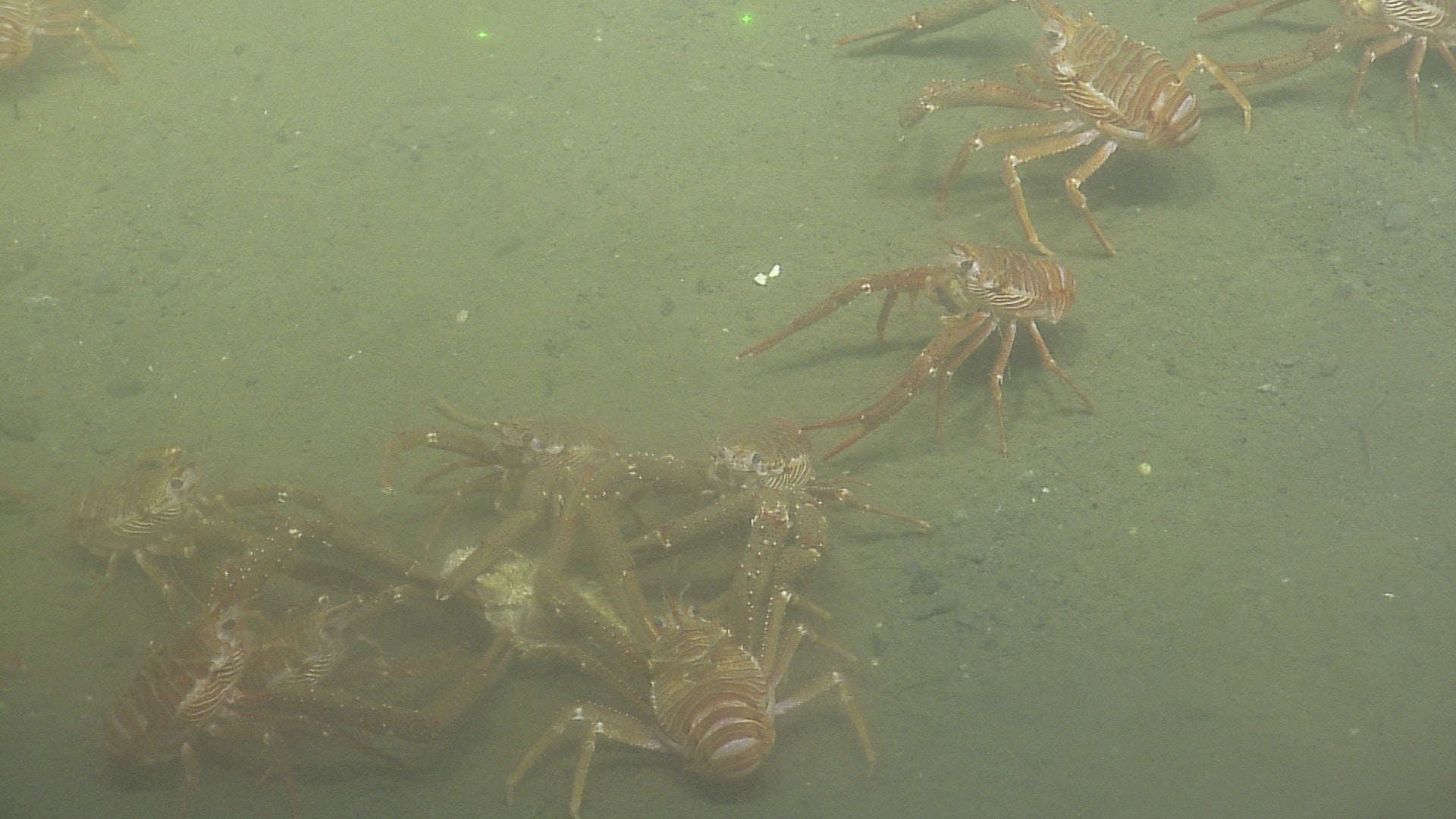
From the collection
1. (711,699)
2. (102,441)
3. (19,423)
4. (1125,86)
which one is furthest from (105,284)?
(1125,86)

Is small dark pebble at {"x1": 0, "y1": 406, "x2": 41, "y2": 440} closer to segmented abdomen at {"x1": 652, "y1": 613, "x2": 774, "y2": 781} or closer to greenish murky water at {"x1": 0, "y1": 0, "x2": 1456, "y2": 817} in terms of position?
greenish murky water at {"x1": 0, "y1": 0, "x2": 1456, "y2": 817}

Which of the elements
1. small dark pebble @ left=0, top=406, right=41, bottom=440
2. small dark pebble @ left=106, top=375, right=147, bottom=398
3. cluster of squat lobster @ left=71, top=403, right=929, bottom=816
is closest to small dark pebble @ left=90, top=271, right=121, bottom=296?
small dark pebble @ left=106, top=375, right=147, bottom=398

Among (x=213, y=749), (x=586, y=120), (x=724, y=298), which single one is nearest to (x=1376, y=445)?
(x=724, y=298)

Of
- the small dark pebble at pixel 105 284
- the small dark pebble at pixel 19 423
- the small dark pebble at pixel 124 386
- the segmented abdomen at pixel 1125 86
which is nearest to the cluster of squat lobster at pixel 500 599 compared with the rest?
the small dark pebble at pixel 124 386

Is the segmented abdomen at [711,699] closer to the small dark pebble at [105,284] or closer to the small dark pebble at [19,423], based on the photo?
the small dark pebble at [19,423]

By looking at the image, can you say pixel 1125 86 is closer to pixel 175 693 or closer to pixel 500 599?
pixel 500 599

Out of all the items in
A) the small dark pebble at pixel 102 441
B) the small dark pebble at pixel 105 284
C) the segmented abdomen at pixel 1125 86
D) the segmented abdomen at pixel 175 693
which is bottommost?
the segmented abdomen at pixel 175 693
